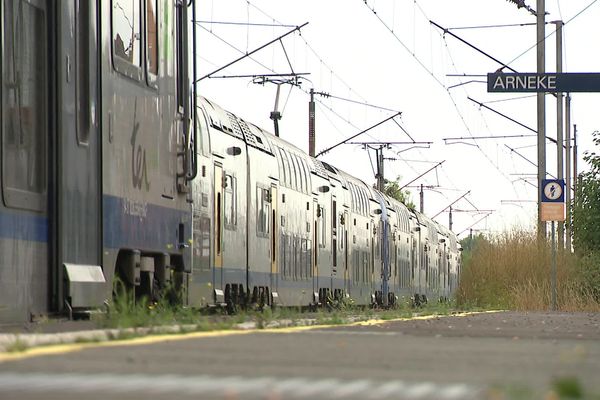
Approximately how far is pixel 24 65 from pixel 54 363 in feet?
16.8

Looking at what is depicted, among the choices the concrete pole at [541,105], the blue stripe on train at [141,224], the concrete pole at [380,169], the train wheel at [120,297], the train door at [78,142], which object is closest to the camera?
the train wheel at [120,297]

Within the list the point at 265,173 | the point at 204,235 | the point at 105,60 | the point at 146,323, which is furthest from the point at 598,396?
the point at 265,173

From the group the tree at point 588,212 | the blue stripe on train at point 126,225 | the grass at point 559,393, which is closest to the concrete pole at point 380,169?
the tree at point 588,212

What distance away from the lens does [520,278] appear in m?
29.8

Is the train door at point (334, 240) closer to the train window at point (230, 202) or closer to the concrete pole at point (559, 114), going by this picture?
the concrete pole at point (559, 114)

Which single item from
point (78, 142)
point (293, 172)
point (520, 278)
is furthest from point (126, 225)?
point (520, 278)

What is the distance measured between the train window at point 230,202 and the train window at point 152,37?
5.61 meters

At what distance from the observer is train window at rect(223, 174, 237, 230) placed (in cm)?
1909

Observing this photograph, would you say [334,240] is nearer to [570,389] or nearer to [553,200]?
[553,200]

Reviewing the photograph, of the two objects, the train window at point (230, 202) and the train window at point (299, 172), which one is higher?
the train window at point (299, 172)

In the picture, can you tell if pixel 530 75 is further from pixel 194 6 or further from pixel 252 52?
pixel 194 6

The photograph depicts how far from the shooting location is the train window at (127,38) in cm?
1230

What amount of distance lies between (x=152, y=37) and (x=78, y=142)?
7.59 feet

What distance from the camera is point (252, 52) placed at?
96.7ft
